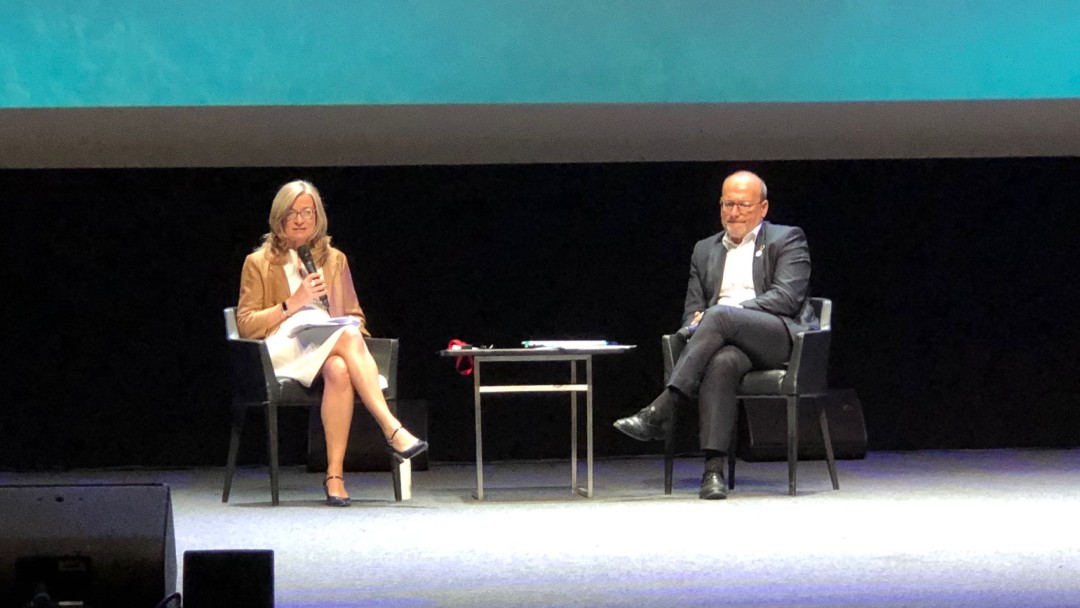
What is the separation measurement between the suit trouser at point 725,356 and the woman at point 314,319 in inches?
37.3

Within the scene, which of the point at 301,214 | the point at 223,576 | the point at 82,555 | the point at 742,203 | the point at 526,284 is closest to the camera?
the point at 223,576

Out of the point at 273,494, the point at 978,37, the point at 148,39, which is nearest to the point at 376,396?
the point at 273,494

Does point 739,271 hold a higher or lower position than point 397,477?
higher

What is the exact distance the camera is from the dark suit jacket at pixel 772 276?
5.28 m

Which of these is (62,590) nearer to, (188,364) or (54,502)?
(54,502)

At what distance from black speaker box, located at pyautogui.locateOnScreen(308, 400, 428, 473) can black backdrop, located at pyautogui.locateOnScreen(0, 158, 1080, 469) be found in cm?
63

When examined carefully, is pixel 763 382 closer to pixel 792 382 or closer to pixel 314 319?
pixel 792 382

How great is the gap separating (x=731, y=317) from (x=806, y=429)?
47.9 inches

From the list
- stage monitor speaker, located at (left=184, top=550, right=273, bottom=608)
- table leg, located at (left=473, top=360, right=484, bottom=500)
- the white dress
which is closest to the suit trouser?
table leg, located at (left=473, top=360, right=484, bottom=500)

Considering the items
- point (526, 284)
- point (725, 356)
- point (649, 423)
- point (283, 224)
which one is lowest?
point (649, 423)

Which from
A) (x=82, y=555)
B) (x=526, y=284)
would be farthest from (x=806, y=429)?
(x=82, y=555)

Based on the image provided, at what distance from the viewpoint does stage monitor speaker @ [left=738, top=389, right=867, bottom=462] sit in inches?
Result: 245

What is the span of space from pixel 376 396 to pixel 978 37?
2.46m

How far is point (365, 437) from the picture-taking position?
5891 millimetres
